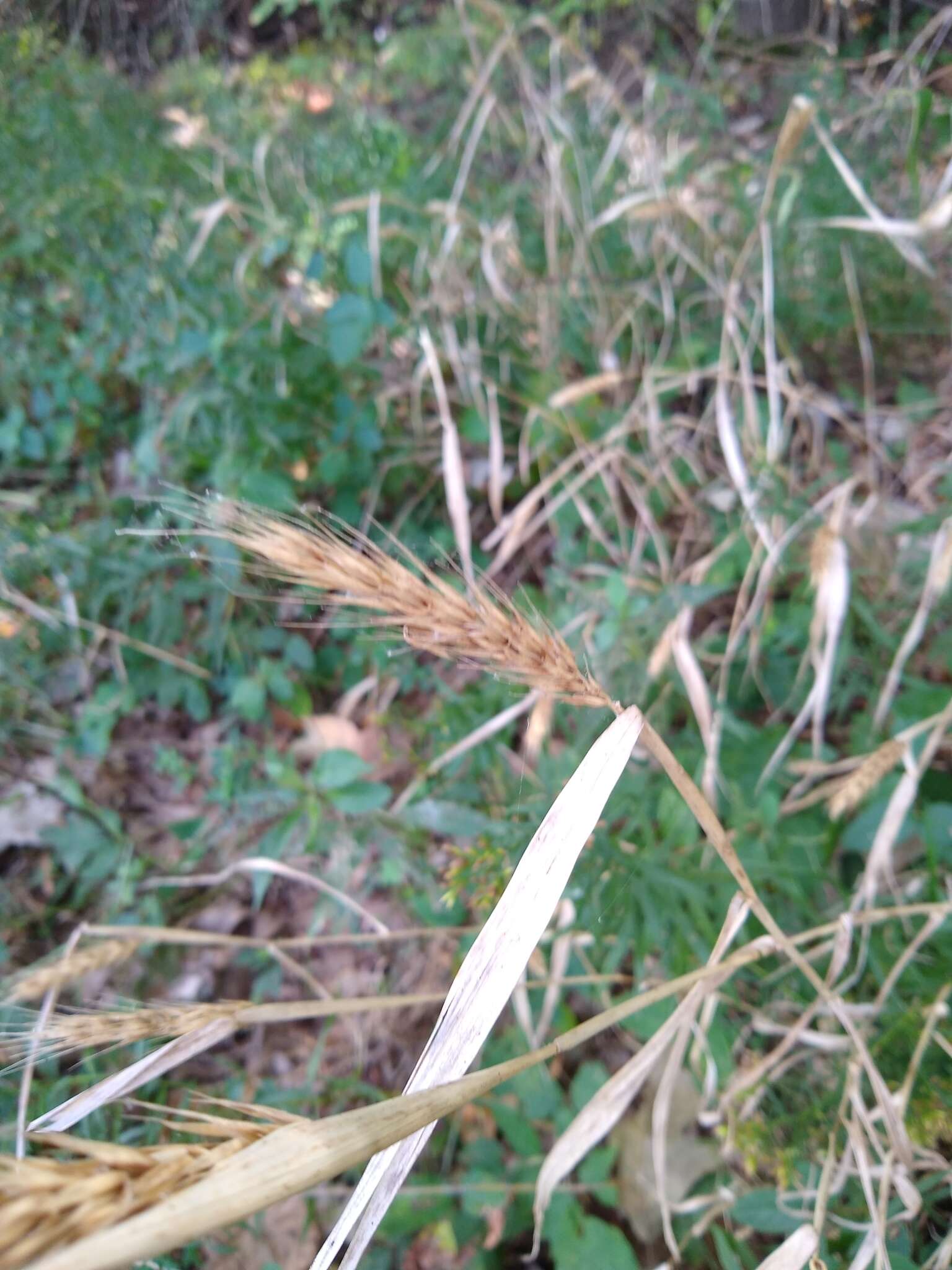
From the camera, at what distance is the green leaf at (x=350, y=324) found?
1797mm

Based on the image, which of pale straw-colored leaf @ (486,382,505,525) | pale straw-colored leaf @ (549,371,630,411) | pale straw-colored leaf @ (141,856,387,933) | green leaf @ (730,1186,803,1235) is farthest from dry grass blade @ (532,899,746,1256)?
pale straw-colored leaf @ (549,371,630,411)

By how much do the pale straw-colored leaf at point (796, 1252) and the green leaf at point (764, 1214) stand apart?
25 cm

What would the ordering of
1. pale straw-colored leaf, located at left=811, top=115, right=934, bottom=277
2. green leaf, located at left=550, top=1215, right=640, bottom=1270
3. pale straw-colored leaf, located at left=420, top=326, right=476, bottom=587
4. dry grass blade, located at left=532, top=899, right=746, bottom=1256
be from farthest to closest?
pale straw-colored leaf, located at left=420, top=326, right=476, bottom=587 → pale straw-colored leaf, located at left=811, top=115, right=934, bottom=277 → green leaf, located at left=550, top=1215, right=640, bottom=1270 → dry grass blade, located at left=532, top=899, right=746, bottom=1256

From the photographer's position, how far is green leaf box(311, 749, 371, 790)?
54.1 inches

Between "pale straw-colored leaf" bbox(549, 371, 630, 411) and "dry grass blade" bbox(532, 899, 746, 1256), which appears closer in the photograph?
"dry grass blade" bbox(532, 899, 746, 1256)

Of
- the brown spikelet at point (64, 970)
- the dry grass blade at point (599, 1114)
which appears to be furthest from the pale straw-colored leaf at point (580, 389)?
the brown spikelet at point (64, 970)

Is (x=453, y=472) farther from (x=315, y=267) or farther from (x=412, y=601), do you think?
(x=412, y=601)

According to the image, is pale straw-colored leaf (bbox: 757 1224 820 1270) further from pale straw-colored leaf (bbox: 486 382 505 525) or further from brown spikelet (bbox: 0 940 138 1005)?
pale straw-colored leaf (bbox: 486 382 505 525)

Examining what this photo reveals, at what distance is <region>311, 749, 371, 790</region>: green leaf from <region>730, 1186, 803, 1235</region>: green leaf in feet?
2.73

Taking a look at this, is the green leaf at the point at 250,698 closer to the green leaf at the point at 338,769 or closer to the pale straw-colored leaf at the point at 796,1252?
the green leaf at the point at 338,769

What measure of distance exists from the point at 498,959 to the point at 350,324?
1.56 meters

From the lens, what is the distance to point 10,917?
1.82 meters

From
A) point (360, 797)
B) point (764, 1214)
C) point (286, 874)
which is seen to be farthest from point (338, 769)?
point (764, 1214)

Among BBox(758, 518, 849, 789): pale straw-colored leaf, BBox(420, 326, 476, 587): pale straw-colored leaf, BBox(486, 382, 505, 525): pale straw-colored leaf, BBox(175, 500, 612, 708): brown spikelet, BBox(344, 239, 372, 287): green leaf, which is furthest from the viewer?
BBox(486, 382, 505, 525): pale straw-colored leaf
